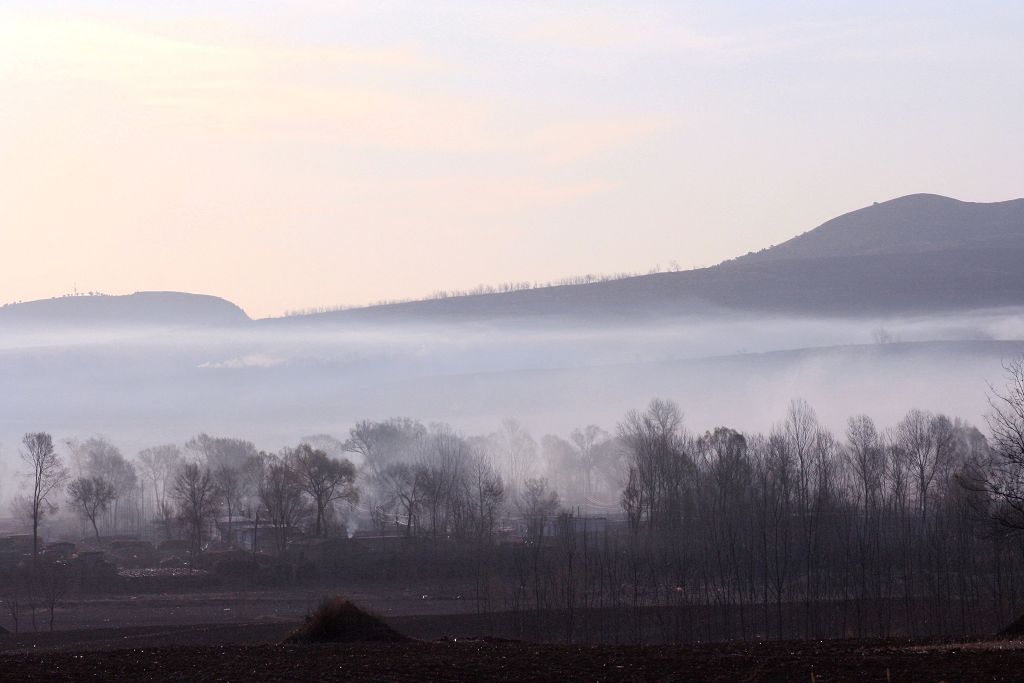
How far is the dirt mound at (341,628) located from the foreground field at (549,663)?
4193 mm

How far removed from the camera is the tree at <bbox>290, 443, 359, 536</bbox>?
96.9 m

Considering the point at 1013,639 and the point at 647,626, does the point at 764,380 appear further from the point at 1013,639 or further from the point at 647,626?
the point at 1013,639

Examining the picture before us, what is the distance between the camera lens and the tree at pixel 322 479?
96.9 meters

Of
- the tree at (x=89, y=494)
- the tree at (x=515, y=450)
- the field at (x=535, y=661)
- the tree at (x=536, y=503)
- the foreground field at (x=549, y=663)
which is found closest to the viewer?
the foreground field at (x=549, y=663)

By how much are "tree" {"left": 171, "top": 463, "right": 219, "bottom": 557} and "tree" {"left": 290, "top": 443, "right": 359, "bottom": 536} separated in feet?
21.9

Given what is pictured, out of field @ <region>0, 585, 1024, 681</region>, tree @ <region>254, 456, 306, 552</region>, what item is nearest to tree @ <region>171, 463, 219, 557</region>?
tree @ <region>254, 456, 306, 552</region>

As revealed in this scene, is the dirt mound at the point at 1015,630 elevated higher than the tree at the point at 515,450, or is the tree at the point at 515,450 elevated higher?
the tree at the point at 515,450

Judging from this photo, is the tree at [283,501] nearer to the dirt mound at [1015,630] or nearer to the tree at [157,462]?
the tree at [157,462]

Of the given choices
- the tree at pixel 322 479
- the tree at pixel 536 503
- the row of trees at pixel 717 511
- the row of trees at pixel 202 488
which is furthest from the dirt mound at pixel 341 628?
the tree at pixel 322 479

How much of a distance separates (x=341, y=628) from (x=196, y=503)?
173 ft

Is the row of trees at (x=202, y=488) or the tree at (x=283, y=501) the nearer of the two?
the tree at (x=283, y=501)

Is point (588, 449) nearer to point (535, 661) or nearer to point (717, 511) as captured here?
point (717, 511)

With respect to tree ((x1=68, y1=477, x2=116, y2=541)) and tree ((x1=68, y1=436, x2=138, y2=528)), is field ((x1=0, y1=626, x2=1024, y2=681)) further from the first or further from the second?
tree ((x1=68, y1=436, x2=138, y2=528))

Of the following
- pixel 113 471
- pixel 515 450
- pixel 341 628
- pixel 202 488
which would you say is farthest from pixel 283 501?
pixel 515 450
